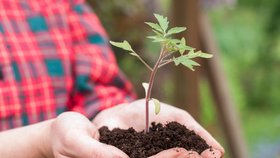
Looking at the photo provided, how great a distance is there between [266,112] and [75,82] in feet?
8.48

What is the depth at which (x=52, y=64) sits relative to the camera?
1.51 m

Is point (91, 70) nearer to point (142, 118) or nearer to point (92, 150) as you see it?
point (142, 118)

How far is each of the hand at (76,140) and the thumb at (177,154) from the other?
0.05 m

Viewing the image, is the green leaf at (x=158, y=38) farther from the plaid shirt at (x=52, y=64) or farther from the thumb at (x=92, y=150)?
the plaid shirt at (x=52, y=64)

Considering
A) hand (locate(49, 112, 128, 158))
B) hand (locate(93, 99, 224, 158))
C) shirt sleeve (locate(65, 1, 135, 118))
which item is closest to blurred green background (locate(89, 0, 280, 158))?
shirt sleeve (locate(65, 1, 135, 118))

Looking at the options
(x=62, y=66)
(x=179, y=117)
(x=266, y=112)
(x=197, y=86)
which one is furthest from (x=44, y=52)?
(x=266, y=112)

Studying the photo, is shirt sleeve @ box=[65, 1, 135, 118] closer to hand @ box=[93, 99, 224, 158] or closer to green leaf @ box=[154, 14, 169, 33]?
hand @ box=[93, 99, 224, 158]

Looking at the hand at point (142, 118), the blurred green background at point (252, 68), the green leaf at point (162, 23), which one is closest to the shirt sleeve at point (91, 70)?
the hand at point (142, 118)

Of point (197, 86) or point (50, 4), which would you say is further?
point (197, 86)

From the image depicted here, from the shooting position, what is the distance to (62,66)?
1514 millimetres

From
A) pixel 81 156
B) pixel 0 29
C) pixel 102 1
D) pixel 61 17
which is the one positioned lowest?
pixel 81 156

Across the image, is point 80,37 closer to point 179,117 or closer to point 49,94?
point 49,94

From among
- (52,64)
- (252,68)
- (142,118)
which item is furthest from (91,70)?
(252,68)

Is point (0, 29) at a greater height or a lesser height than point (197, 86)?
lesser
